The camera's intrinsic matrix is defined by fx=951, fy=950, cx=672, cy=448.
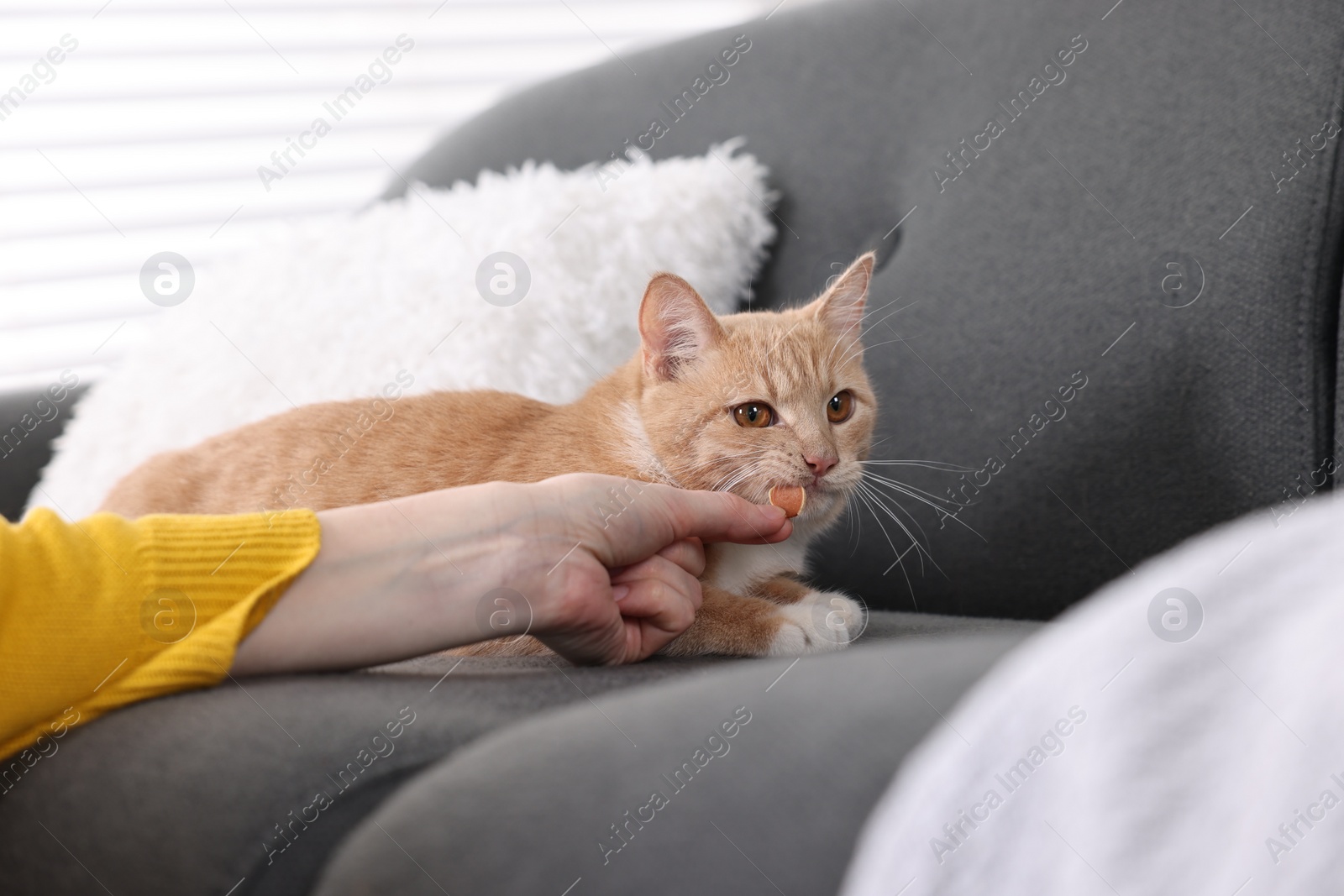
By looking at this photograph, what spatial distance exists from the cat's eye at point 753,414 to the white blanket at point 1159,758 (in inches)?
28.2

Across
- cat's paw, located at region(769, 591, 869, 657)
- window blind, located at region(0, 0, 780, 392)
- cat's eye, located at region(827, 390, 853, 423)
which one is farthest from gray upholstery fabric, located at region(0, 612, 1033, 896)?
window blind, located at region(0, 0, 780, 392)

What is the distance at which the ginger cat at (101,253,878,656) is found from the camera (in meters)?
1.12

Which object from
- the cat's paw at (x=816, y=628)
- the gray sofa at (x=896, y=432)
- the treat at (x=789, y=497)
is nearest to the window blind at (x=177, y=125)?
the gray sofa at (x=896, y=432)

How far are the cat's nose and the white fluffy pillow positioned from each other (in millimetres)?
499

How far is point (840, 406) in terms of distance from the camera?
1.25 m

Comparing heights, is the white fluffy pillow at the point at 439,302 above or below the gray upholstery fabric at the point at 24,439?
below

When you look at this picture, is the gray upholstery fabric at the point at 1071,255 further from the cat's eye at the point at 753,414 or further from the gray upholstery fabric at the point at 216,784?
the gray upholstery fabric at the point at 216,784

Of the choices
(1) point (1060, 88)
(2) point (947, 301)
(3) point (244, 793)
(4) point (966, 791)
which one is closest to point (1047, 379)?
(2) point (947, 301)

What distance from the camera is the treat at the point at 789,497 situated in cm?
109

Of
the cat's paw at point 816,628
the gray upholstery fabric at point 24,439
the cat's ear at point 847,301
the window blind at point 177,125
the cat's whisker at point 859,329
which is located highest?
the window blind at point 177,125

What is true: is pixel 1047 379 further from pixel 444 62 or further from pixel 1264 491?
pixel 444 62

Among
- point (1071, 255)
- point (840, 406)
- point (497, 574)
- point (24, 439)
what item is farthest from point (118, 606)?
point (24, 439)

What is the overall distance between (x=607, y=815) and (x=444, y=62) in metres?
2.80

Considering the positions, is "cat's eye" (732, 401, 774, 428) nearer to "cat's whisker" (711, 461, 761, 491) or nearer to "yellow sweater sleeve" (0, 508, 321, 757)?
"cat's whisker" (711, 461, 761, 491)
